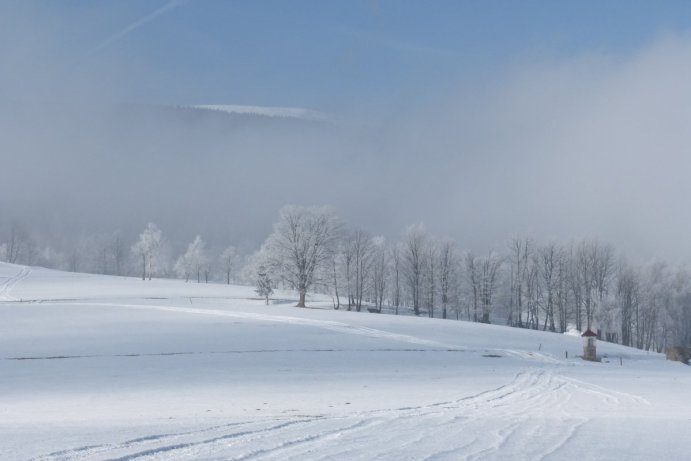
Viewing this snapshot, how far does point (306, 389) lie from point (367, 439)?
15399 mm

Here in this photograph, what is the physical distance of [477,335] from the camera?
201 feet

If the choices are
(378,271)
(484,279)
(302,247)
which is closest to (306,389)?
(302,247)

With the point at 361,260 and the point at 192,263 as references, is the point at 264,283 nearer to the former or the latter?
the point at 361,260

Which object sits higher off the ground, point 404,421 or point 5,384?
point 404,421

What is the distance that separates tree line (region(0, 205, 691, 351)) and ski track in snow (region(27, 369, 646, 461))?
66.8 metres

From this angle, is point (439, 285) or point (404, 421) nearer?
point (404, 421)

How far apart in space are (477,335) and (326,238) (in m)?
28.8

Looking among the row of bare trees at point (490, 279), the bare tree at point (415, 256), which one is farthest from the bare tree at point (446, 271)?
the bare tree at point (415, 256)

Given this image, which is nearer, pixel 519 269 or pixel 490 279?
pixel 519 269

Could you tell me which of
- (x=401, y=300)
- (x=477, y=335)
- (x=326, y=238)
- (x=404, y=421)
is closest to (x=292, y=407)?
(x=404, y=421)

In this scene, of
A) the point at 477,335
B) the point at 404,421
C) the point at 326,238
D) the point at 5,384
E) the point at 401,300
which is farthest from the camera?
the point at 401,300

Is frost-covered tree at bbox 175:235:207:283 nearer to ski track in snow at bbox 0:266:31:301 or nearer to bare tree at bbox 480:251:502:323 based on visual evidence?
ski track in snow at bbox 0:266:31:301

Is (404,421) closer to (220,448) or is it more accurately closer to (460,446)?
(460,446)

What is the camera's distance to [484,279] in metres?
105
